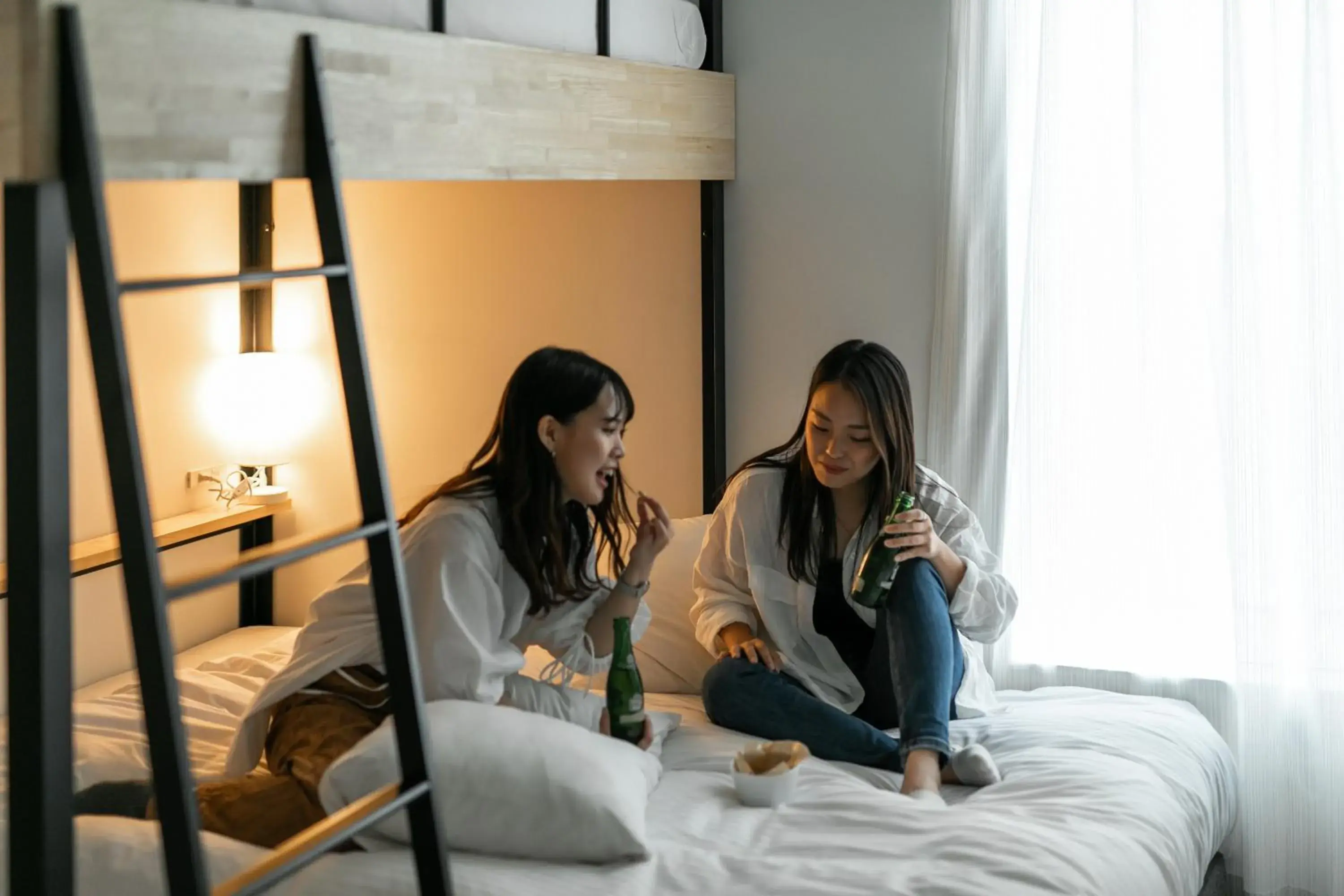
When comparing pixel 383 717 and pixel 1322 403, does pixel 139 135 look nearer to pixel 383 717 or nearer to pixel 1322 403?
pixel 383 717

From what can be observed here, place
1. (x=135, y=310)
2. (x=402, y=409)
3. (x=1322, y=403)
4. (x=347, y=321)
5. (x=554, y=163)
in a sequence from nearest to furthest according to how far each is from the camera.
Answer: (x=347, y=321), (x=554, y=163), (x=1322, y=403), (x=135, y=310), (x=402, y=409)

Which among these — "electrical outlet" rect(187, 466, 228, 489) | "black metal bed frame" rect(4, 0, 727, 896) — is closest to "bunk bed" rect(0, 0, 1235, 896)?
"black metal bed frame" rect(4, 0, 727, 896)

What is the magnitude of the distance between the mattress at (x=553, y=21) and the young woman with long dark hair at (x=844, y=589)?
79 centimetres

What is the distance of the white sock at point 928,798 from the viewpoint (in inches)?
93.8

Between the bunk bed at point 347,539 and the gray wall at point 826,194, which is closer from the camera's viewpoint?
the bunk bed at point 347,539

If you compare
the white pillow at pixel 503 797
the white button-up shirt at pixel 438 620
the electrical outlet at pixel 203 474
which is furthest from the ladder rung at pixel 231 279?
the electrical outlet at pixel 203 474

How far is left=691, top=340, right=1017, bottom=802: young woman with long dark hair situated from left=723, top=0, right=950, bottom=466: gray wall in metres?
0.54

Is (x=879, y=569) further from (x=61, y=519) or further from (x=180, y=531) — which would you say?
(x=180, y=531)

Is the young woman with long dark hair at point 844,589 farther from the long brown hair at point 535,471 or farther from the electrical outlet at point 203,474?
the electrical outlet at point 203,474

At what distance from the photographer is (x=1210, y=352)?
3.06 meters

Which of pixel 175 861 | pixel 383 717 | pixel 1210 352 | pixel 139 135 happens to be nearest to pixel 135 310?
pixel 383 717

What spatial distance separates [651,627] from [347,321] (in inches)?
51.8

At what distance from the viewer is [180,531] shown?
136 inches

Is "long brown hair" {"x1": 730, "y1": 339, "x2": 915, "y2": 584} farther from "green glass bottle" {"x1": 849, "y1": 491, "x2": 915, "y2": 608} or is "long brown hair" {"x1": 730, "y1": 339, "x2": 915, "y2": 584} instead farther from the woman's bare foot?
the woman's bare foot
